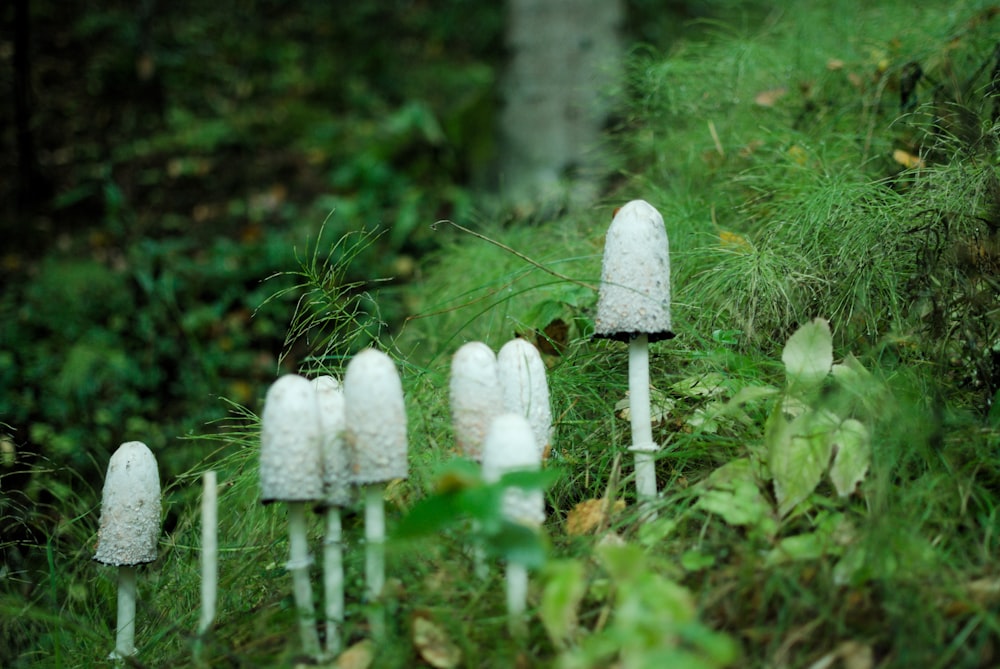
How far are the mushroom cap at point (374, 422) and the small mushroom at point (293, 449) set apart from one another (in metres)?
0.07

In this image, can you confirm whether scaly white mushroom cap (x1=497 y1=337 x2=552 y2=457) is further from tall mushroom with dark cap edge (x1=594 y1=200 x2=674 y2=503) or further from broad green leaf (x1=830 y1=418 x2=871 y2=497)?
broad green leaf (x1=830 y1=418 x2=871 y2=497)

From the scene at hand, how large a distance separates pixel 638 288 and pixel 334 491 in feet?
2.63

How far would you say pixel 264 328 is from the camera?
5.45 m

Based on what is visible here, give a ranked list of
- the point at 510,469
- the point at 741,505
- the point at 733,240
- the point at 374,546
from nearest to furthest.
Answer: the point at 510,469 → the point at 374,546 → the point at 741,505 → the point at 733,240

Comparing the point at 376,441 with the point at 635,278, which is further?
the point at 635,278

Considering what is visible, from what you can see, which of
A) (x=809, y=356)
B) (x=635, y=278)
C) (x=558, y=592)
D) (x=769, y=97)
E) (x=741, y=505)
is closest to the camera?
(x=558, y=592)

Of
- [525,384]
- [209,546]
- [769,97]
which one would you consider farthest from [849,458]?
[769,97]

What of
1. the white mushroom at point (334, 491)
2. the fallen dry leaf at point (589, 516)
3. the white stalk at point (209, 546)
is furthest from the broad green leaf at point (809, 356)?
the white stalk at point (209, 546)

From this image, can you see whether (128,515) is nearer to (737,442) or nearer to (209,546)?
(209,546)

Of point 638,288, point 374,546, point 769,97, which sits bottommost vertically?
point 374,546

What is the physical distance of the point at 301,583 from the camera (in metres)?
1.73

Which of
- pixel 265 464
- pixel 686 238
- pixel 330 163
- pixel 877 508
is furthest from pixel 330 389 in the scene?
pixel 330 163

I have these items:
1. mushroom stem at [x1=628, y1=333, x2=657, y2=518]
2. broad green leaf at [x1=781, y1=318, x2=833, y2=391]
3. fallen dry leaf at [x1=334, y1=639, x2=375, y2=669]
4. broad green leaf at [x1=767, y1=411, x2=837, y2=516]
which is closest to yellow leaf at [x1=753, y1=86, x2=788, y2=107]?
broad green leaf at [x1=781, y1=318, x2=833, y2=391]

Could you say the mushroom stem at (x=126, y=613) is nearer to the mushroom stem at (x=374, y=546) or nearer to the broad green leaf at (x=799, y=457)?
the mushroom stem at (x=374, y=546)
